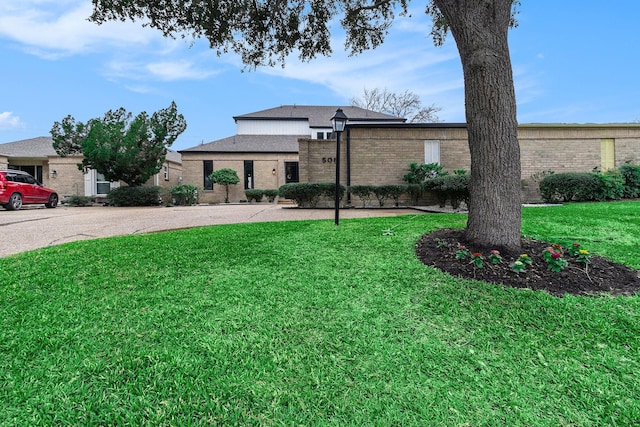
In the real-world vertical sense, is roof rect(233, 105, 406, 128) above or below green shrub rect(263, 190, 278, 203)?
above

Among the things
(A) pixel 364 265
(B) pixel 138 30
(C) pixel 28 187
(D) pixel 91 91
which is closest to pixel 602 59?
(A) pixel 364 265

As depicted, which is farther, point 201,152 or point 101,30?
point 201,152

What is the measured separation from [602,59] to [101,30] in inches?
543

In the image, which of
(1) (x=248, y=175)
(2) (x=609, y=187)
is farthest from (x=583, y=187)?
(1) (x=248, y=175)

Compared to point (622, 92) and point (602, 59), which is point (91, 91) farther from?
point (622, 92)

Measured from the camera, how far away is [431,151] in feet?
40.5

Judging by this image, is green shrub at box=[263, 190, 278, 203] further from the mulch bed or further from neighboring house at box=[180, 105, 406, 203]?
the mulch bed

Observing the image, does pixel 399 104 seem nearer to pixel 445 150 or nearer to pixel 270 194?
pixel 270 194

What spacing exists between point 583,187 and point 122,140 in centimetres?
1949

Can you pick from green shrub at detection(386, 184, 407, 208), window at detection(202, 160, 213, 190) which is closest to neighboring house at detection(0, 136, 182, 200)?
window at detection(202, 160, 213, 190)

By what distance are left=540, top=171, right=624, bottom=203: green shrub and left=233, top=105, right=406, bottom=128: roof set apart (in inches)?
649

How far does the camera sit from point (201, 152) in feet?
68.4

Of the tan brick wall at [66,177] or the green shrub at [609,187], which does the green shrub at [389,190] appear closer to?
the green shrub at [609,187]

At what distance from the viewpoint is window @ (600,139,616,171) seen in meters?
12.7
